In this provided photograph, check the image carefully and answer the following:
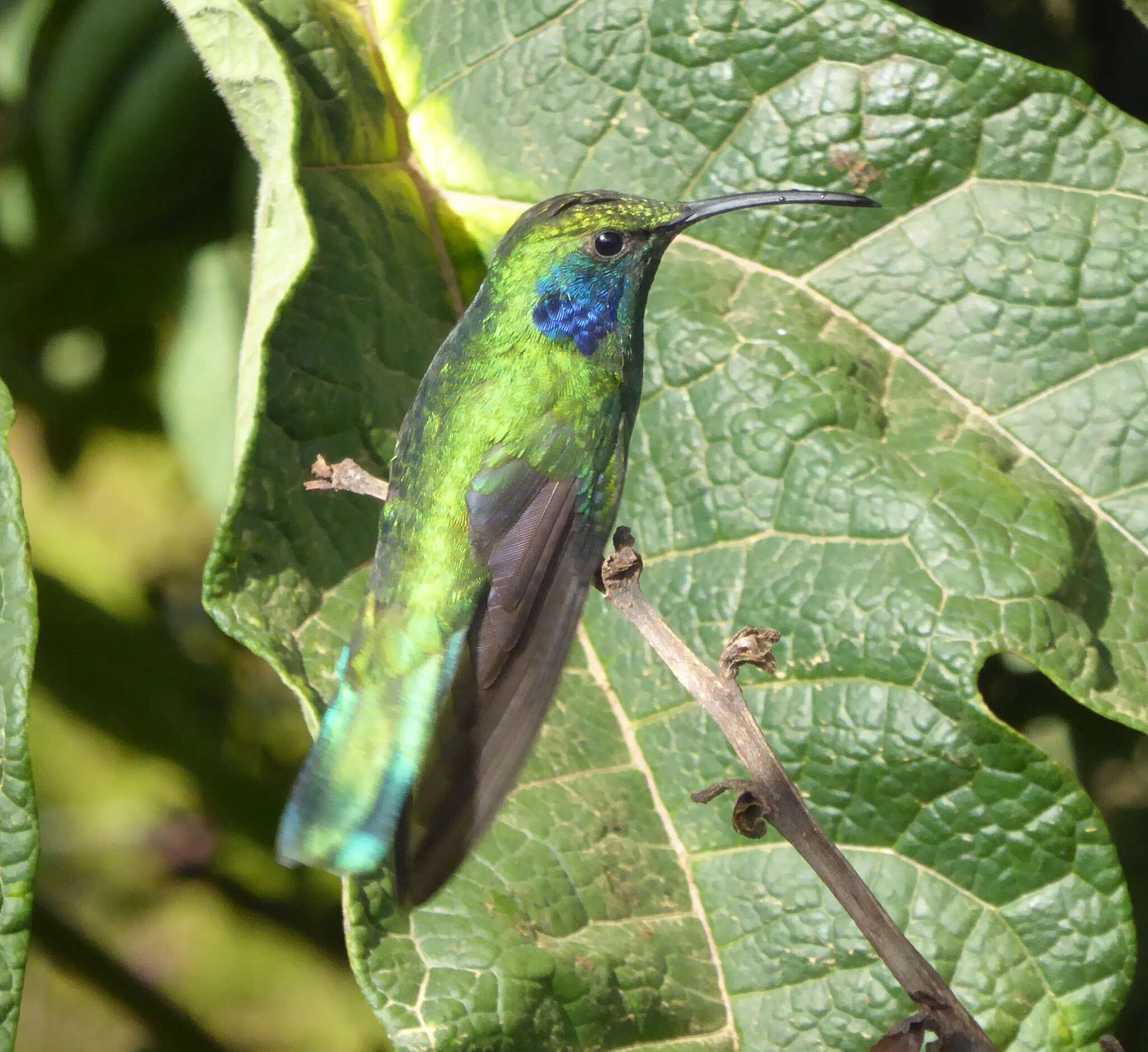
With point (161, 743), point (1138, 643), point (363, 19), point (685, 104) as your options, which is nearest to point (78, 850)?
point (161, 743)

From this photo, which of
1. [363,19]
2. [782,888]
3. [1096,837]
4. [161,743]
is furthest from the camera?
[161,743]

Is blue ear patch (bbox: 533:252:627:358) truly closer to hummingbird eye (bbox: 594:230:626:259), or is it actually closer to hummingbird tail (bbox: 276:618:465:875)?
hummingbird eye (bbox: 594:230:626:259)

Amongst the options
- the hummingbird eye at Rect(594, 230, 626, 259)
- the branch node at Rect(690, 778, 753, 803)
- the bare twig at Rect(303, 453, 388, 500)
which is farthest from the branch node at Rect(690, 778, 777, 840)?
the hummingbird eye at Rect(594, 230, 626, 259)

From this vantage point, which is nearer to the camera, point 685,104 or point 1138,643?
point 1138,643

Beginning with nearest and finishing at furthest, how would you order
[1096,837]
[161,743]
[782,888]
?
[1096,837]
[782,888]
[161,743]

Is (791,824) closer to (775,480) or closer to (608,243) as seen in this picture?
(775,480)

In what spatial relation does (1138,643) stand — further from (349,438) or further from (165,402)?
(165,402)
